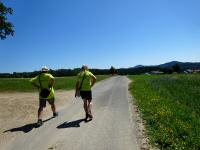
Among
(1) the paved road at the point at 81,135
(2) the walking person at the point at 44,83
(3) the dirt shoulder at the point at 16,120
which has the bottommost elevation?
(3) the dirt shoulder at the point at 16,120

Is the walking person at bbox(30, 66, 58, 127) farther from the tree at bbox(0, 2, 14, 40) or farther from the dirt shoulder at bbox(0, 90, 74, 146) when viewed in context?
the tree at bbox(0, 2, 14, 40)

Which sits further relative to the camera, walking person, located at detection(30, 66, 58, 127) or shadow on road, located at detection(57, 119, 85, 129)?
walking person, located at detection(30, 66, 58, 127)

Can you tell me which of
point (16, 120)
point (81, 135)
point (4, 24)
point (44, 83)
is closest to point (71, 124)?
point (44, 83)

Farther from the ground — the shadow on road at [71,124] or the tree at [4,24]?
the tree at [4,24]

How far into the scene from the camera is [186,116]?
12.7m

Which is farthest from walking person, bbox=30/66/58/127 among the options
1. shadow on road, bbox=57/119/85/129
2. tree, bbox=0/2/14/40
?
tree, bbox=0/2/14/40

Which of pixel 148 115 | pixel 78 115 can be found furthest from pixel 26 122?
pixel 148 115

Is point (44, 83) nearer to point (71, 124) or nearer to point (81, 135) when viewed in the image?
point (71, 124)

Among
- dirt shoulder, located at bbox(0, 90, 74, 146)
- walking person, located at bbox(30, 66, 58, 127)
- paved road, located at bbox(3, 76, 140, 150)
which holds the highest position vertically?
walking person, located at bbox(30, 66, 58, 127)

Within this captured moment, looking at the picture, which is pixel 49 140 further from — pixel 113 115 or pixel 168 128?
pixel 113 115

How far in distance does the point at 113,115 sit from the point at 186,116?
2.94m

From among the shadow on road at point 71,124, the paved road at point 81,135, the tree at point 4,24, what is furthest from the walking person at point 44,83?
the tree at point 4,24

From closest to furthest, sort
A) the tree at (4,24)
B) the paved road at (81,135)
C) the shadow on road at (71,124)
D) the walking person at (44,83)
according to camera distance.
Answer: the paved road at (81,135)
the shadow on road at (71,124)
the walking person at (44,83)
the tree at (4,24)

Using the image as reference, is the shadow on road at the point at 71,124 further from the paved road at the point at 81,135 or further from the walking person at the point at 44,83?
the walking person at the point at 44,83
